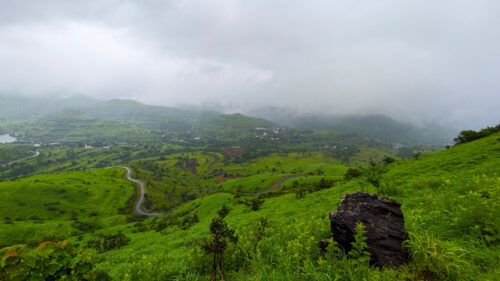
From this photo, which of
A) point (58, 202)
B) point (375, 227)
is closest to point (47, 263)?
point (375, 227)

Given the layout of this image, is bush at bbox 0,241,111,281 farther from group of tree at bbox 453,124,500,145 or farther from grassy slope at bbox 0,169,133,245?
grassy slope at bbox 0,169,133,245

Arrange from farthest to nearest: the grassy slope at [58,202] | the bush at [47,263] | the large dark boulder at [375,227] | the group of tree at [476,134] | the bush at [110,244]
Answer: the grassy slope at [58,202] < the group of tree at [476,134] < the bush at [110,244] < the large dark boulder at [375,227] < the bush at [47,263]

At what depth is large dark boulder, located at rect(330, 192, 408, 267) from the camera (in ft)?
17.1

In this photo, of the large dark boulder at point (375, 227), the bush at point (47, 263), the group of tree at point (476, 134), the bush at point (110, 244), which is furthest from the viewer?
the group of tree at point (476, 134)

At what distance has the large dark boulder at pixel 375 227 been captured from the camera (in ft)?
17.1

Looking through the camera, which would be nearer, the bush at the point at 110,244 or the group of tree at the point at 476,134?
the bush at the point at 110,244

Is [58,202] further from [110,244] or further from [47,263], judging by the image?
[47,263]

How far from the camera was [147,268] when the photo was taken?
19.4 ft

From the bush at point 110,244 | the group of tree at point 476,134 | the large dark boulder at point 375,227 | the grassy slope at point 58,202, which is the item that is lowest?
the grassy slope at point 58,202

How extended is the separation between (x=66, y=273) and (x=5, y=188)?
603 ft

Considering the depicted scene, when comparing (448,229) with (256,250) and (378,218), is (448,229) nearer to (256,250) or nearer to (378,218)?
(378,218)

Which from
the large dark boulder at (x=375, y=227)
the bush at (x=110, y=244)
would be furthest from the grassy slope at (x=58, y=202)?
the large dark boulder at (x=375, y=227)

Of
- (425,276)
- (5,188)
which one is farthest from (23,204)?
(425,276)

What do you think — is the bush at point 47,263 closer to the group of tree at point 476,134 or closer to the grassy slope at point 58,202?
the group of tree at point 476,134
